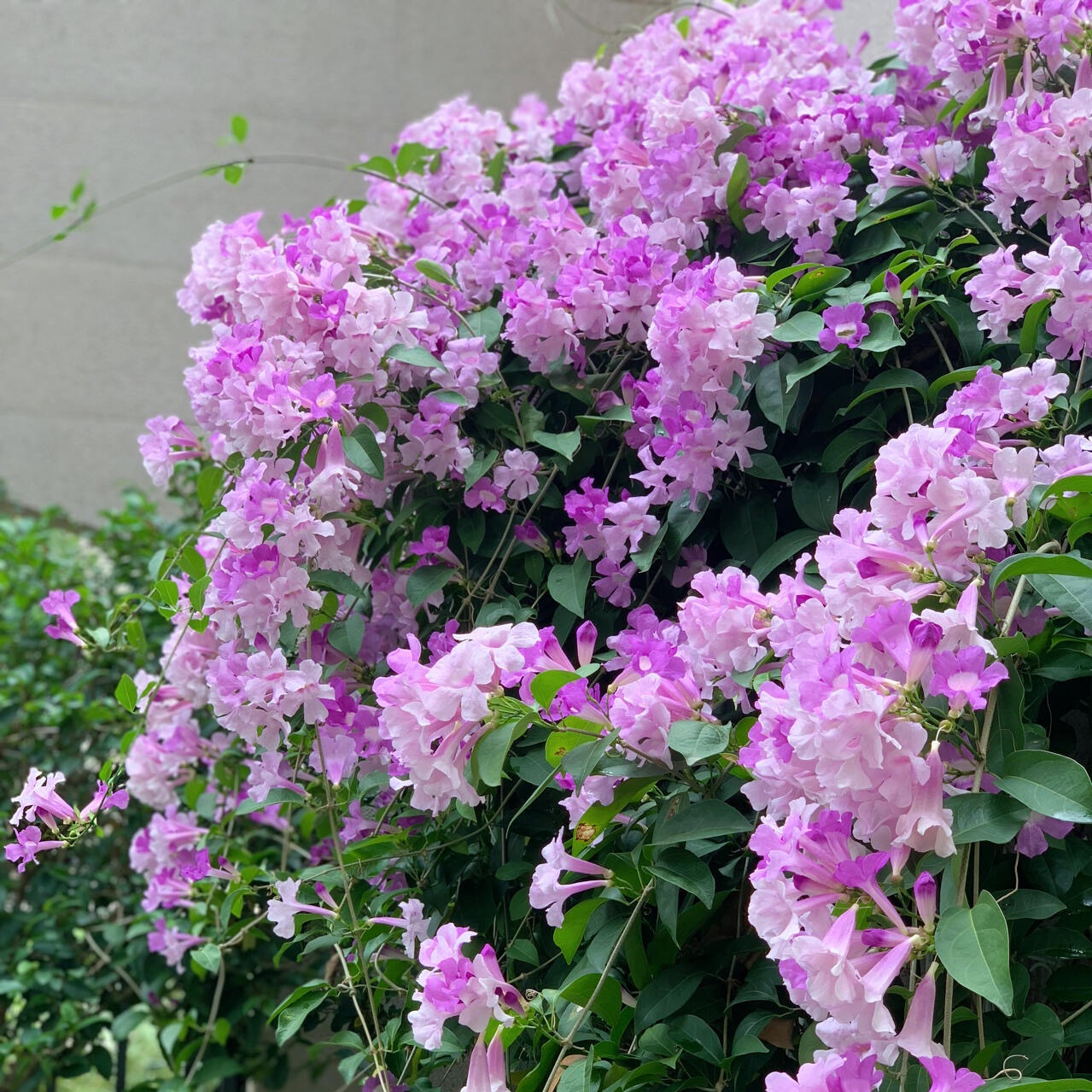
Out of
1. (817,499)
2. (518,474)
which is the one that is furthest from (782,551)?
(518,474)

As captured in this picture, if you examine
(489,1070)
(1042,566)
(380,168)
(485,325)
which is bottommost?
(489,1070)

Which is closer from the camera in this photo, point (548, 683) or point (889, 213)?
point (548, 683)

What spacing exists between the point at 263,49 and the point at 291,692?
3064 millimetres

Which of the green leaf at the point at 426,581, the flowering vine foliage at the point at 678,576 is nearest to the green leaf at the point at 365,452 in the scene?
the flowering vine foliage at the point at 678,576

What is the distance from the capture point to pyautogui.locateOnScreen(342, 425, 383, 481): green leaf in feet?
3.46

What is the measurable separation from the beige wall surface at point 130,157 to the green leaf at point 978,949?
310 centimetres

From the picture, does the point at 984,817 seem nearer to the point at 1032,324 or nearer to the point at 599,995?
the point at 599,995

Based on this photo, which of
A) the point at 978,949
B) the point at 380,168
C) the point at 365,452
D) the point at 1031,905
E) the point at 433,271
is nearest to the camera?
the point at 978,949

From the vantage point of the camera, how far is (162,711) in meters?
1.49

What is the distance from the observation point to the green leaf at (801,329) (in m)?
0.96

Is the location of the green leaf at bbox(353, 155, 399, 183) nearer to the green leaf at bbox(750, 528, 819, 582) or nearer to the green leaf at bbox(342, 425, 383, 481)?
the green leaf at bbox(342, 425, 383, 481)

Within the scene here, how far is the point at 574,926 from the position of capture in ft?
2.81

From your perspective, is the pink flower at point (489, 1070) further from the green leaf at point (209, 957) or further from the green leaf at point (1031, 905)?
the green leaf at point (209, 957)

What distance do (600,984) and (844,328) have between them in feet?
1.77
